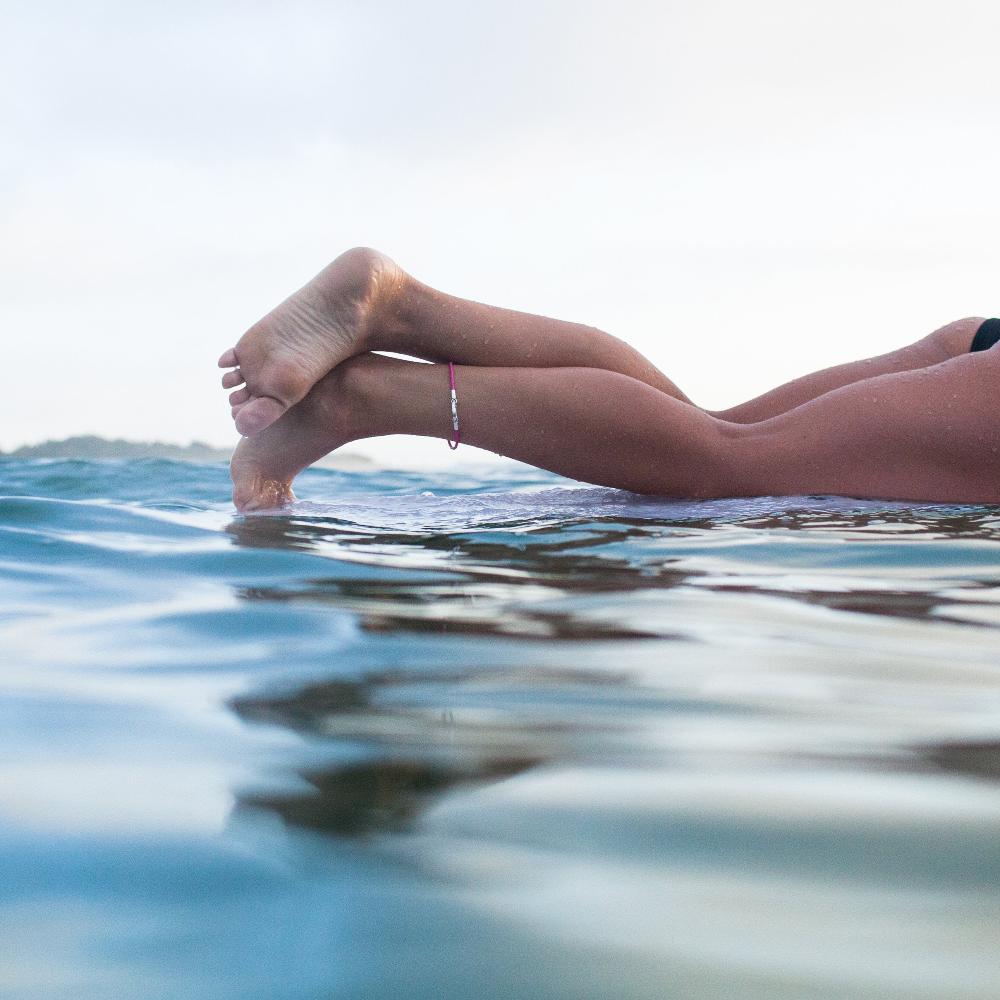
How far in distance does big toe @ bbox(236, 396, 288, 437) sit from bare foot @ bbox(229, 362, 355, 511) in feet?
0.53

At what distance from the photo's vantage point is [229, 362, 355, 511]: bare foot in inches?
104

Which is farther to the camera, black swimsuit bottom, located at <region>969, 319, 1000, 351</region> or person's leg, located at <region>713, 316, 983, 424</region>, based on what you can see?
person's leg, located at <region>713, 316, 983, 424</region>

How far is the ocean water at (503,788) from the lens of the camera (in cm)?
54

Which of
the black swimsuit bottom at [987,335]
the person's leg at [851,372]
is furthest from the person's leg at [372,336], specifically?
the black swimsuit bottom at [987,335]

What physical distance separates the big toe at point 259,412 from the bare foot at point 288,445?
0.53 feet

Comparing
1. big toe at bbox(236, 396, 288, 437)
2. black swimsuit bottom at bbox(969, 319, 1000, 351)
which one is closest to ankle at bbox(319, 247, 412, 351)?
big toe at bbox(236, 396, 288, 437)

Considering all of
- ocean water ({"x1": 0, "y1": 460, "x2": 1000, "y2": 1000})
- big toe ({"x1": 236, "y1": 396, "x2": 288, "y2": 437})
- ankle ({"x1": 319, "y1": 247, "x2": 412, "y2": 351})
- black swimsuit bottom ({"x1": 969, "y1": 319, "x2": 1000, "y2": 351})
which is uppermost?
ankle ({"x1": 319, "y1": 247, "x2": 412, "y2": 351})

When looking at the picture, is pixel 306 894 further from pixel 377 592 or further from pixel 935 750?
pixel 377 592

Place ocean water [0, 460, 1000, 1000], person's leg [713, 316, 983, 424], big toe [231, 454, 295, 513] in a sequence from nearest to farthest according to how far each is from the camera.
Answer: ocean water [0, 460, 1000, 1000]
big toe [231, 454, 295, 513]
person's leg [713, 316, 983, 424]

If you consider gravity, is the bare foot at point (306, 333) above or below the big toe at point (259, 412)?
above

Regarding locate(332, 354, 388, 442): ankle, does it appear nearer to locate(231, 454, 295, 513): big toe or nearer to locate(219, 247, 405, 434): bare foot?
locate(219, 247, 405, 434): bare foot

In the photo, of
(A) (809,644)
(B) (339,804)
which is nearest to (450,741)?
(B) (339,804)

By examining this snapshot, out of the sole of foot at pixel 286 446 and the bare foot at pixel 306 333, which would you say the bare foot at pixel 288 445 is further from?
the bare foot at pixel 306 333

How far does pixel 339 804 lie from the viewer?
72cm
